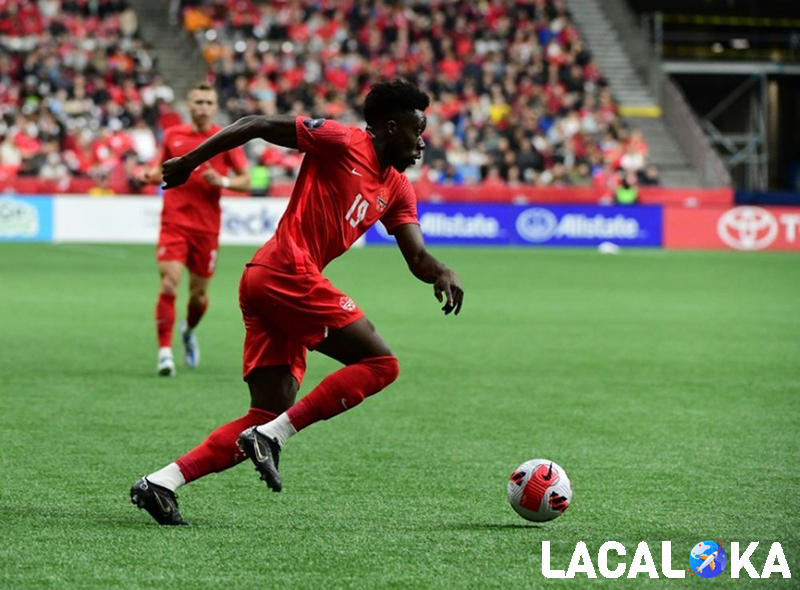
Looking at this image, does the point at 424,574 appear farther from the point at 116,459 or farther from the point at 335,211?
the point at 116,459

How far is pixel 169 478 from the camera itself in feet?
19.1

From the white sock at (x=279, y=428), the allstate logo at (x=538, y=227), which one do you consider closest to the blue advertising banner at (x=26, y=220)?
the allstate logo at (x=538, y=227)

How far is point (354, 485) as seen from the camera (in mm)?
6859

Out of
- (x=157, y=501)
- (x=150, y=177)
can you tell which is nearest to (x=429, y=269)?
(x=157, y=501)

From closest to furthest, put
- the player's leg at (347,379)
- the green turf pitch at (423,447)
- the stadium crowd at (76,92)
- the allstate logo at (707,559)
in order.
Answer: the allstate logo at (707,559)
the green turf pitch at (423,447)
the player's leg at (347,379)
the stadium crowd at (76,92)

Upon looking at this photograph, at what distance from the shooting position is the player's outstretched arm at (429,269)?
234 inches

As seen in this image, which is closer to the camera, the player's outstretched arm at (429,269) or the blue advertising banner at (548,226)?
the player's outstretched arm at (429,269)

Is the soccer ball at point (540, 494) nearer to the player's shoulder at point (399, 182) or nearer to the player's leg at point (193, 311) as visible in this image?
the player's shoulder at point (399, 182)

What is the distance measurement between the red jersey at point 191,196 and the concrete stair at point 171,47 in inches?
938

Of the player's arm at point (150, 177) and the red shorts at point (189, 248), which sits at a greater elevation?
the player's arm at point (150, 177)

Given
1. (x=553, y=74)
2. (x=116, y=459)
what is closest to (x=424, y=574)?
(x=116, y=459)

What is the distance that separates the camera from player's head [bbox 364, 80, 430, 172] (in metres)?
5.85

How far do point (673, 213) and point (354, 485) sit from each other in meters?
24.6

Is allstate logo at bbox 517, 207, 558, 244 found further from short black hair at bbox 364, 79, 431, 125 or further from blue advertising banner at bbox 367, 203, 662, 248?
short black hair at bbox 364, 79, 431, 125
